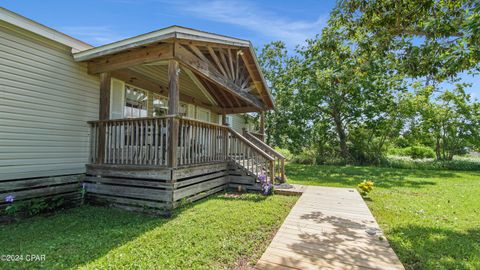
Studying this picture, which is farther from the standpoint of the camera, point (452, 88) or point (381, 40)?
point (452, 88)

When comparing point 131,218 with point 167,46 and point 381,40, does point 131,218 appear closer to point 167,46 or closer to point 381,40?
point 167,46

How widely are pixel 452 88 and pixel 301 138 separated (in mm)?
12194

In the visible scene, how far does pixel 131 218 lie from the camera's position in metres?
4.56

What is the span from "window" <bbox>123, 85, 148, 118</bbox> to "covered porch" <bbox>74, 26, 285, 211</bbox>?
0.03 meters

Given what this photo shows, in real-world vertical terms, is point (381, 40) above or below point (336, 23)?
below

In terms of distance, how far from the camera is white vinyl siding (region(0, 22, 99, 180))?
4.44 m

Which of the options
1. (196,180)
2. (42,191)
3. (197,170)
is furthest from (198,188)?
(42,191)

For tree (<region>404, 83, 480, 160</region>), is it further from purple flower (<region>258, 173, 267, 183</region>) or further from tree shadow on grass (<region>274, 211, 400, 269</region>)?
tree shadow on grass (<region>274, 211, 400, 269</region>)

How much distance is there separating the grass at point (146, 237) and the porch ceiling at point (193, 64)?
10.7 ft

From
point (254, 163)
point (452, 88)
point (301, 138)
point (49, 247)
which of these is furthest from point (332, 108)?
point (49, 247)

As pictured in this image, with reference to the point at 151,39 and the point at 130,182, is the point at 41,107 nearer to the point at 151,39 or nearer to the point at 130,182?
the point at 130,182

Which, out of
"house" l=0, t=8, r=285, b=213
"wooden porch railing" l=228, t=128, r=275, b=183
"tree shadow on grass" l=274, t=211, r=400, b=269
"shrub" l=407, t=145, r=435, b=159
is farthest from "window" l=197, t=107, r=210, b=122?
"shrub" l=407, t=145, r=435, b=159

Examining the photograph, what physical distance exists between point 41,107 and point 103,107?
45.4 inches

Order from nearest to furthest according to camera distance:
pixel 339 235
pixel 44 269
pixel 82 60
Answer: pixel 44 269
pixel 339 235
pixel 82 60
